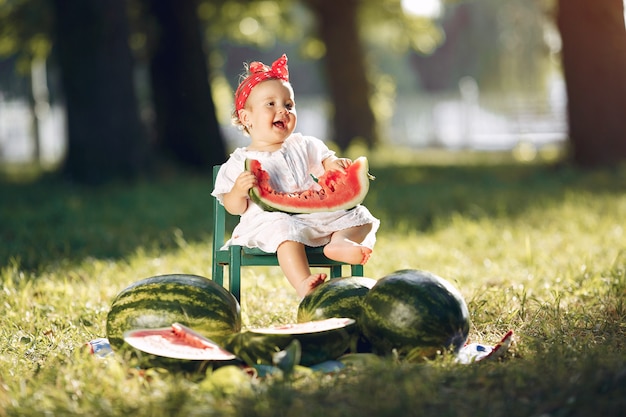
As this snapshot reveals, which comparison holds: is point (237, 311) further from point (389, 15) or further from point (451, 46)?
point (451, 46)

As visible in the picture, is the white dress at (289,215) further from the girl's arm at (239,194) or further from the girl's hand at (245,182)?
the girl's hand at (245,182)

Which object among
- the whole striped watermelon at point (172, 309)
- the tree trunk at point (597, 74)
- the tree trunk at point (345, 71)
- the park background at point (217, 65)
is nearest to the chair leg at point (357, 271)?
the whole striped watermelon at point (172, 309)

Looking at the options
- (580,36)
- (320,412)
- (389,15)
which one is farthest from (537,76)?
(320,412)

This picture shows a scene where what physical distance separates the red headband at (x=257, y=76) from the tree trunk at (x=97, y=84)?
30.8ft

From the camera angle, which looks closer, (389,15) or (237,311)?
(237,311)

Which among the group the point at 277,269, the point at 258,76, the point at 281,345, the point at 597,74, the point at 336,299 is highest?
the point at 597,74

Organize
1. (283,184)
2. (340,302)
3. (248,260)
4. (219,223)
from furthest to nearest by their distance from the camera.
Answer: (219,223), (283,184), (248,260), (340,302)

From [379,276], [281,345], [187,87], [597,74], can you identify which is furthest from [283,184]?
[187,87]

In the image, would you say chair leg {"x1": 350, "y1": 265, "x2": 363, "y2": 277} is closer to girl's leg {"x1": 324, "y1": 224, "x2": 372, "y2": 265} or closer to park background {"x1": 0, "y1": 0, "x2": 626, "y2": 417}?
girl's leg {"x1": 324, "y1": 224, "x2": 372, "y2": 265}

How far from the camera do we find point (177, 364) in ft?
12.3

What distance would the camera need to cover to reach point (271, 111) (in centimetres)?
471

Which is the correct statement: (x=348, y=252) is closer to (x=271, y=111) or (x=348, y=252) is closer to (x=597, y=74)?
(x=271, y=111)

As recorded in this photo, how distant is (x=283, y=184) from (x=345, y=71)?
19.7 meters

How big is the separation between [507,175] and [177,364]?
12190 millimetres
